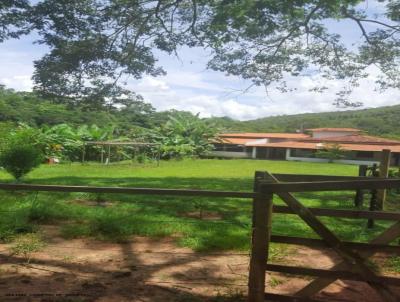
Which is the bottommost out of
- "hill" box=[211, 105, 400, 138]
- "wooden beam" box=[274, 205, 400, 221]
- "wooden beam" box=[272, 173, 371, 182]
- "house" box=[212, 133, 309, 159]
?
"house" box=[212, 133, 309, 159]

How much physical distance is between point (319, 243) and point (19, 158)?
30.3ft

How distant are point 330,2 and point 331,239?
9.33 metres

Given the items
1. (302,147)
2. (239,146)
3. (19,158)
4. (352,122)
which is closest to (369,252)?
(19,158)

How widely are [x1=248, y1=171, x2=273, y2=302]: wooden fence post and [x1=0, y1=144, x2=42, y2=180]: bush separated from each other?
347 inches

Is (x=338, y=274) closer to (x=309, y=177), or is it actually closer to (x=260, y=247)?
(x=260, y=247)

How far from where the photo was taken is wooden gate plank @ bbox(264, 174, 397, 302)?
11.4 feet

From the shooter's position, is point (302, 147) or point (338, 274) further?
point (302, 147)

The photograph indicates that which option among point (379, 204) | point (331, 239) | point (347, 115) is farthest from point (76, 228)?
point (347, 115)

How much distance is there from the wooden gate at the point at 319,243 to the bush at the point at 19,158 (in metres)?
8.75

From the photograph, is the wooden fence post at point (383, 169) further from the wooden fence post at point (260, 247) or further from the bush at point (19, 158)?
the bush at point (19, 158)

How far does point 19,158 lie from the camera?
11078 millimetres

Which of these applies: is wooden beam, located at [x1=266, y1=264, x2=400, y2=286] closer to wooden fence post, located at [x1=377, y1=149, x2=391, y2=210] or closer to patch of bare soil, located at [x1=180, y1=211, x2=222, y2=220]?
patch of bare soil, located at [x1=180, y1=211, x2=222, y2=220]

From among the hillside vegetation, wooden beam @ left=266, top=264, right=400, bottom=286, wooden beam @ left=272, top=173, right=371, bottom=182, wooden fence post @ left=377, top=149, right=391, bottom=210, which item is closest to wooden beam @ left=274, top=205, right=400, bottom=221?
wooden beam @ left=266, top=264, right=400, bottom=286

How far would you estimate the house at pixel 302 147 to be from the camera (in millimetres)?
40281
